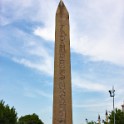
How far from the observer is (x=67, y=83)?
11633 millimetres

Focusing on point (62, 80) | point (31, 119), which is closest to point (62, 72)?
point (62, 80)

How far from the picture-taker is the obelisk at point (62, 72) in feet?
37.4

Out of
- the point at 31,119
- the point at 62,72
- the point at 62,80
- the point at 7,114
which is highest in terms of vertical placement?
the point at 31,119

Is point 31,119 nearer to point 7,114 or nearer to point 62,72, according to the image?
point 7,114

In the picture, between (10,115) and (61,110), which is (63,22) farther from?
(10,115)

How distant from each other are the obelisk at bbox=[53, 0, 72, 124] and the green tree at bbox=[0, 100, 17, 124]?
28769 mm

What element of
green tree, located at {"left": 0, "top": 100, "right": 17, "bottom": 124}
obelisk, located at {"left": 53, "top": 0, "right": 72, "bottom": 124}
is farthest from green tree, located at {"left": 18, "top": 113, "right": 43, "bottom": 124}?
obelisk, located at {"left": 53, "top": 0, "right": 72, "bottom": 124}

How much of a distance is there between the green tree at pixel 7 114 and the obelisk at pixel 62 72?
94.4 feet

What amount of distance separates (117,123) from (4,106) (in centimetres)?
1367

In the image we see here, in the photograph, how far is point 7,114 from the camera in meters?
40.8

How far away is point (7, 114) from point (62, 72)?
30.2 meters

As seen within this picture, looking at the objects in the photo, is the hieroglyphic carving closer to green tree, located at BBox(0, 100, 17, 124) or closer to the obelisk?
the obelisk

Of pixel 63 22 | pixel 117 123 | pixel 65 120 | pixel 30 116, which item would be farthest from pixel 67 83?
pixel 30 116

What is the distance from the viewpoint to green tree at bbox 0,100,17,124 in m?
39.9
